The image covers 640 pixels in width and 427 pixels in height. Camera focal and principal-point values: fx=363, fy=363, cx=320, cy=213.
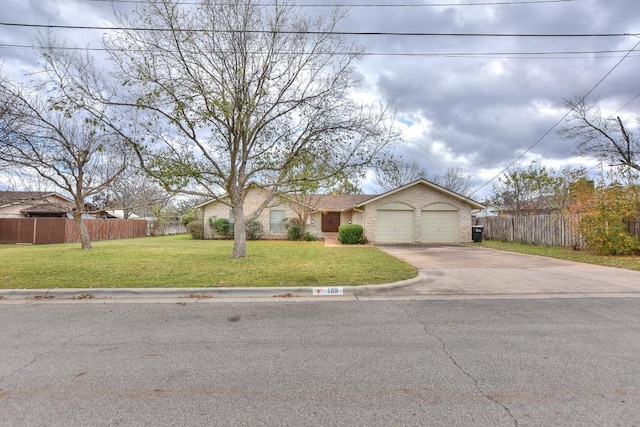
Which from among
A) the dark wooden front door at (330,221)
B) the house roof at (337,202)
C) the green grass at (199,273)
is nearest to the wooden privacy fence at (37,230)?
the green grass at (199,273)

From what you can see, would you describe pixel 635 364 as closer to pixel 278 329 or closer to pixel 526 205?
pixel 278 329

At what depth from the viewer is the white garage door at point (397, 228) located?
855 inches

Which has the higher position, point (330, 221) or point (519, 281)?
point (330, 221)

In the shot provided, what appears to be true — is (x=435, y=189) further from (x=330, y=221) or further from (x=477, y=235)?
(x=330, y=221)

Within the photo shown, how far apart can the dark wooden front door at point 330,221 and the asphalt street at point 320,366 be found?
85.6ft

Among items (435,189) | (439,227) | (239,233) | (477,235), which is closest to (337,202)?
(435,189)

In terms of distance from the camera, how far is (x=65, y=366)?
3.80m

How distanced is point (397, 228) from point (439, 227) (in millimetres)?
2519

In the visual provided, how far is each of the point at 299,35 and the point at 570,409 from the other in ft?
38.0

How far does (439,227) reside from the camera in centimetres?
2177

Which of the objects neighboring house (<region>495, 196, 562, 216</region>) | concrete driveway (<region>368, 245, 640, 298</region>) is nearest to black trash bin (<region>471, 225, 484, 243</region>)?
neighboring house (<region>495, 196, 562, 216</region>)

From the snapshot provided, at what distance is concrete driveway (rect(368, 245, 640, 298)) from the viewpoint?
7.38 meters

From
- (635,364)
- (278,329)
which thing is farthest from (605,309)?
(278,329)

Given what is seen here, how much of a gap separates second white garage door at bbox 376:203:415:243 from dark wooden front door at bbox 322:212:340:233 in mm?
10764
